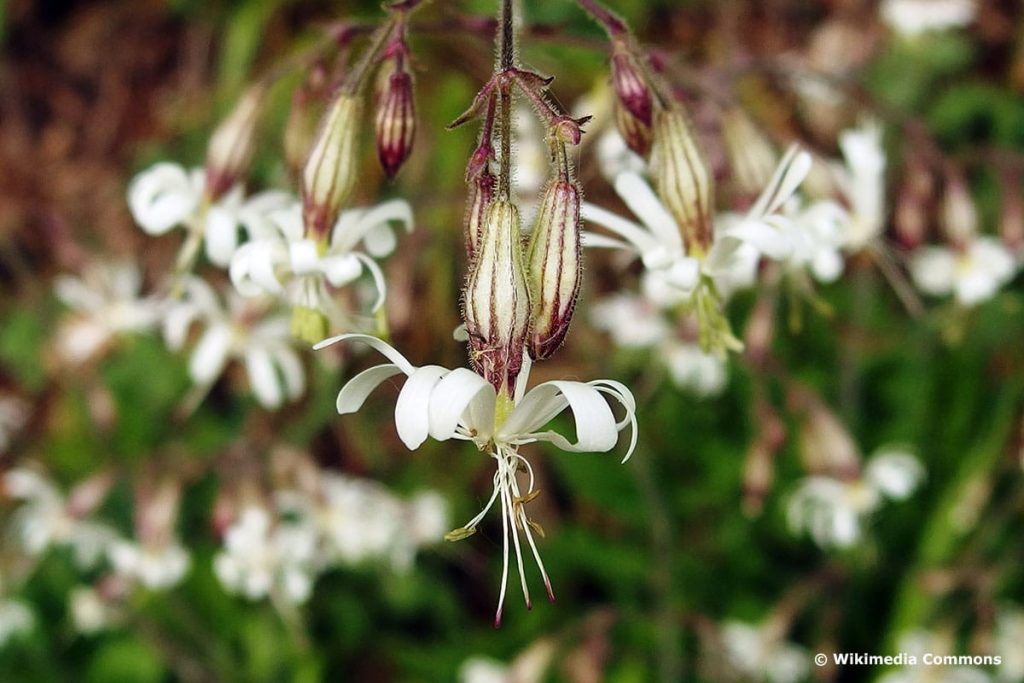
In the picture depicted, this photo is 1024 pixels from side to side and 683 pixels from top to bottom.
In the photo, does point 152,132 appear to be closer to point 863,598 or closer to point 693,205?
point 863,598

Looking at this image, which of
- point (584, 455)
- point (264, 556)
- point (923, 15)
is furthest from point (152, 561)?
point (923, 15)

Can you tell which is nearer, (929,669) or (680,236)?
(680,236)

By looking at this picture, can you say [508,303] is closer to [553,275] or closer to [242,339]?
[553,275]

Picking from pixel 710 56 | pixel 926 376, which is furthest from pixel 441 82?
pixel 926 376

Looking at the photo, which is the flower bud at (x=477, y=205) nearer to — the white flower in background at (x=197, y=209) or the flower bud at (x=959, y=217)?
the white flower in background at (x=197, y=209)

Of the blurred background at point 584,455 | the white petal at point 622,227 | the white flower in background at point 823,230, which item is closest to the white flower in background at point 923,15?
the blurred background at point 584,455

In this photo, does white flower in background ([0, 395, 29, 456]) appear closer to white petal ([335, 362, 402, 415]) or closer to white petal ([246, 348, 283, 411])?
white petal ([246, 348, 283, 411])

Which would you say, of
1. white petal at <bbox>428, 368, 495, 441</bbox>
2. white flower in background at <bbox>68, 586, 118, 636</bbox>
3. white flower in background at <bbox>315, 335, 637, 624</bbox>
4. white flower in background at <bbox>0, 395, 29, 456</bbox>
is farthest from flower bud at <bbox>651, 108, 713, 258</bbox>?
white flower in background at <bbox>0, 395, 29, 456</bbox>
